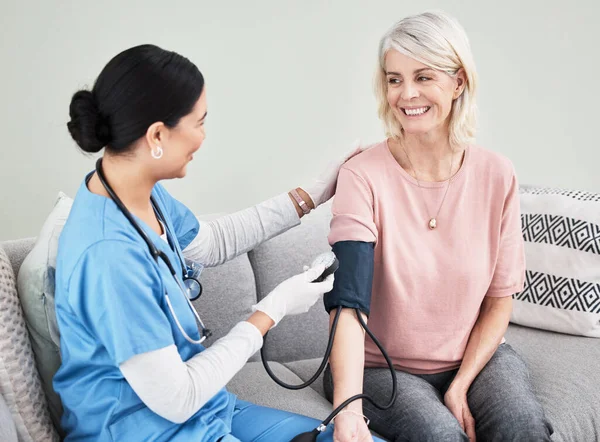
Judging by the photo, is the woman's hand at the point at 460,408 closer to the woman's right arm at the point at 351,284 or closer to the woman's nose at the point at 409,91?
the woman's right arm at the point at 351,284

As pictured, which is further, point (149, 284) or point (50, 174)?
point (50, 174)

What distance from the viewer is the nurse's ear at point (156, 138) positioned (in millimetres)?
1181

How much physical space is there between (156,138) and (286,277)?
1.00 meters

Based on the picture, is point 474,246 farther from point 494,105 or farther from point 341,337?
point 494,105

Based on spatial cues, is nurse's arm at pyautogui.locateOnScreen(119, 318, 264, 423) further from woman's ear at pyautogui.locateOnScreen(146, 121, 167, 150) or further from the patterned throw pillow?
the patterned throw pillow

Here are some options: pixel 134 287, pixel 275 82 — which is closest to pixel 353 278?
pixel 134 287

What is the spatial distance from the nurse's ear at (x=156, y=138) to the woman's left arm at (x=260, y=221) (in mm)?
477

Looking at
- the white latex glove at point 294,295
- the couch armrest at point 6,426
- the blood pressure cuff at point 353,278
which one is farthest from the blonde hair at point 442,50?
the couch armrest at point 6,426

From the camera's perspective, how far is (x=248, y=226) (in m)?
1.72

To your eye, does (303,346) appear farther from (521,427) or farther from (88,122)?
(88,122)

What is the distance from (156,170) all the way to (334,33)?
1563mm

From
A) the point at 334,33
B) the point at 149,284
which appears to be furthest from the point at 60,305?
the point at 334,33

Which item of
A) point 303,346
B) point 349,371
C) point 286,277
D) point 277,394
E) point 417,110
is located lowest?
point 303,346

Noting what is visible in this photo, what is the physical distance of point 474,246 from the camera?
165 cm
